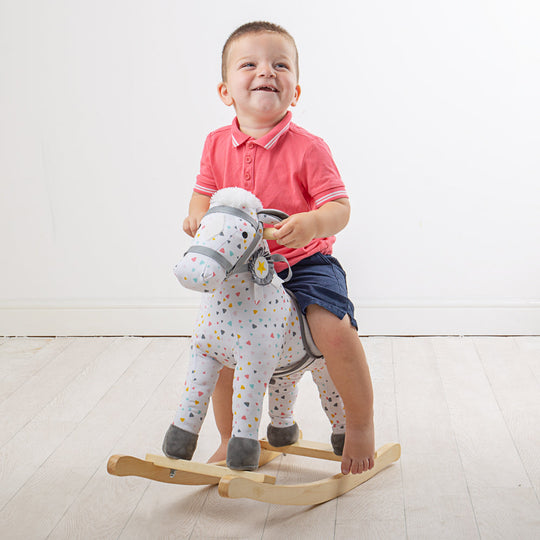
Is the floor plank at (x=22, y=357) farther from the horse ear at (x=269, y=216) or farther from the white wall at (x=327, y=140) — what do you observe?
the horse ear at (x=269, y=216)

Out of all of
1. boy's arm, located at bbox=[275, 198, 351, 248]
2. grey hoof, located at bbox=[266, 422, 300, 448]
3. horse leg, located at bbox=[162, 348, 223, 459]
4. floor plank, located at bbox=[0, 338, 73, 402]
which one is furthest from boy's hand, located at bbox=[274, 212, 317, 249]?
floor plank, located at bbox=[0, 338, 73, 402]

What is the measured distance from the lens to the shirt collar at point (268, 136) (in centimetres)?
122

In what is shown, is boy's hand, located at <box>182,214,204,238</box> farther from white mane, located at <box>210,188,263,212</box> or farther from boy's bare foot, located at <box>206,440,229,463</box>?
boy's bare foot, located at <box>206,440,229,463</box>

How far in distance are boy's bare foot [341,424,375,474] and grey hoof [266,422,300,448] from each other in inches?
6.5

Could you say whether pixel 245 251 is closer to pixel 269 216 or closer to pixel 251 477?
pixel 269 216

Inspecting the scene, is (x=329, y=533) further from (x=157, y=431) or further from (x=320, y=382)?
(x=157, y=431)

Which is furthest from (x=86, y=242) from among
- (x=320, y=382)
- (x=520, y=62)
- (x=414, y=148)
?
(x=520, y=62)

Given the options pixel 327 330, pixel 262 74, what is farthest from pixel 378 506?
pixel 262 74

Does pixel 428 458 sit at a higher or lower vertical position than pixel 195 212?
lower

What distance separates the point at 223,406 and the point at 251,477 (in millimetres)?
271

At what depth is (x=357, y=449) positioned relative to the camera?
1.26 meters

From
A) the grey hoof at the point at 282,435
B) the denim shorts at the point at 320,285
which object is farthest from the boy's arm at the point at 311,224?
the grey hoof at the point at 282,435

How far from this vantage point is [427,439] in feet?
5.08

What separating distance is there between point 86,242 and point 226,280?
4.19ft
